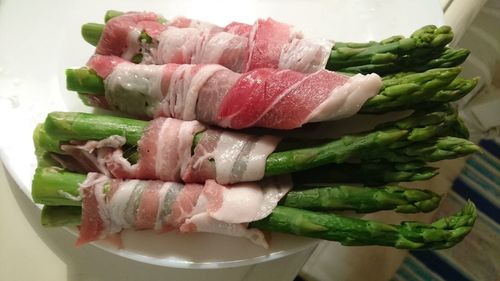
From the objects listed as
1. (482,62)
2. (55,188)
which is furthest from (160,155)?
(482,62)

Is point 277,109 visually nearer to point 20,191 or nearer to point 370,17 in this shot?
point 370,17

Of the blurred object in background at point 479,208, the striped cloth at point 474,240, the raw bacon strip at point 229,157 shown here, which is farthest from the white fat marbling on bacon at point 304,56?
the striped cloth at point 474,240

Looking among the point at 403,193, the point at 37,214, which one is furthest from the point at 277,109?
the point at 37,214

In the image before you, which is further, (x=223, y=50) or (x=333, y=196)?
(x=223, y=50)

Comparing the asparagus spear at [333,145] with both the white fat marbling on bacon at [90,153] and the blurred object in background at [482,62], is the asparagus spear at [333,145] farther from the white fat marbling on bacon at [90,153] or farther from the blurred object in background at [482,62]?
the blurred object in background at [482,62]

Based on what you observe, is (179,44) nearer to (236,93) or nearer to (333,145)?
(236,93)

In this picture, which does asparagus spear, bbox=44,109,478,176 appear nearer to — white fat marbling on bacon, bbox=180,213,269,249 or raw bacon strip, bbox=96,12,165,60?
white fat marbling on bacon, bbox=180,213,269,249
